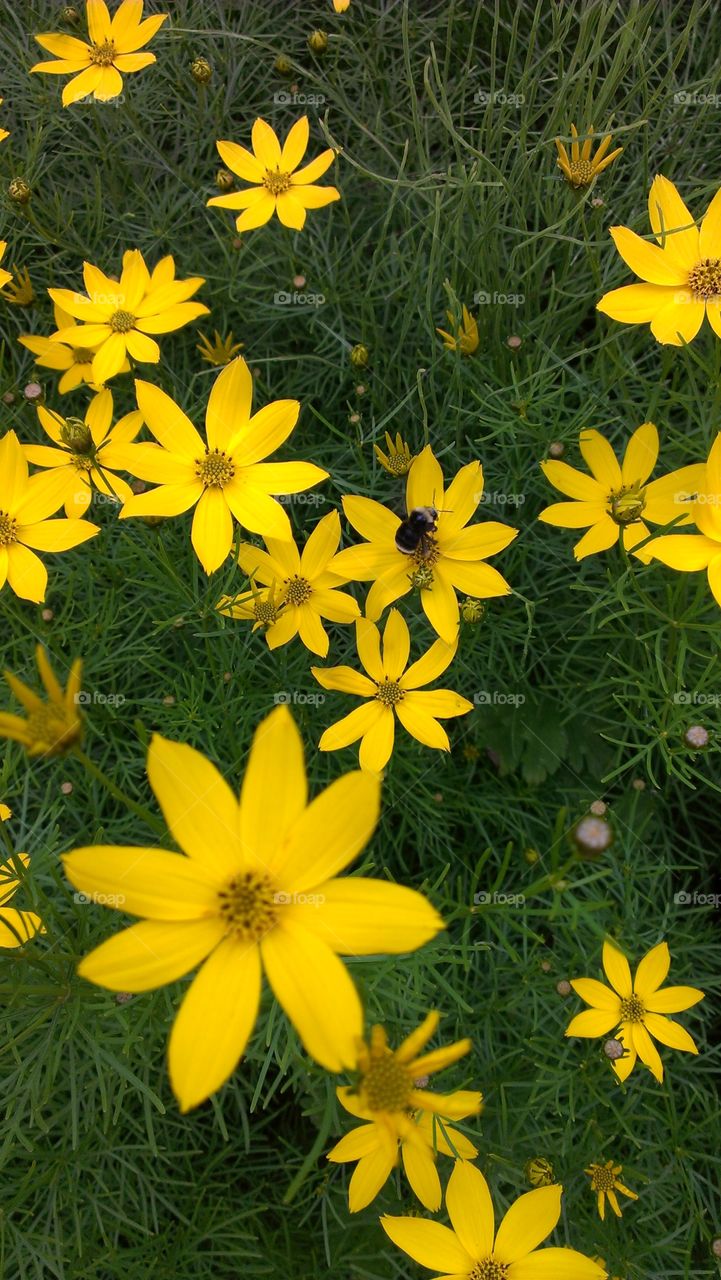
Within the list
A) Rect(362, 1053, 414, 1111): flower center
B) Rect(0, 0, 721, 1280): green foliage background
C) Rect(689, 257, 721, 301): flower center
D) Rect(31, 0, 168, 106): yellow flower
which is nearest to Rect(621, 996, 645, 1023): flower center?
Rect(0, 0, 721, 1280): green foliage background

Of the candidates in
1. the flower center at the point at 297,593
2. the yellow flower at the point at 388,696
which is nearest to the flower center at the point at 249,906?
the yellow flower at the point at 388,696

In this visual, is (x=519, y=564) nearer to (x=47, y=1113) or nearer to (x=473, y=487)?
(x=473, y=487)

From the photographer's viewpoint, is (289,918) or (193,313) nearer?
(289,918)

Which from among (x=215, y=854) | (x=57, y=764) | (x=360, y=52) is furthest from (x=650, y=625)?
(x=360, y=52)

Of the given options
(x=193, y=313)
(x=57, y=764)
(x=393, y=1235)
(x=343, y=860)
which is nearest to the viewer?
(x=343, y=860)

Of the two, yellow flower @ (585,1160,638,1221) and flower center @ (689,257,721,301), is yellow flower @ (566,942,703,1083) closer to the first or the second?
yellow flower @ (585,1160,638,1221)

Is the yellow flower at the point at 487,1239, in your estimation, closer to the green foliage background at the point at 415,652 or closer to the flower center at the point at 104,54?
the green foliage background at the point at 415,652
